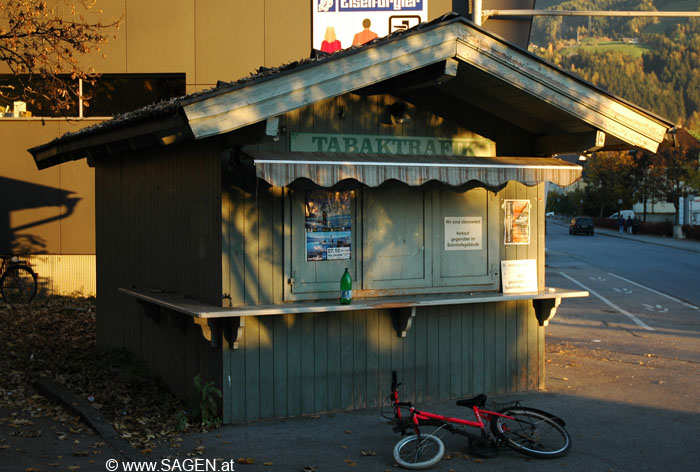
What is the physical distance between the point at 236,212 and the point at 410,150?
2150 mm

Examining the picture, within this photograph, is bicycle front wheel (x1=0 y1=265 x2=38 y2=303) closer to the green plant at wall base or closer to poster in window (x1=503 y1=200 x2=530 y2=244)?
the green plant at wall base

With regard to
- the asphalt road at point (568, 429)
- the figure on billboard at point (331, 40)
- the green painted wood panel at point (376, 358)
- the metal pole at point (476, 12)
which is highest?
the figure on billboard at point (331, 40)

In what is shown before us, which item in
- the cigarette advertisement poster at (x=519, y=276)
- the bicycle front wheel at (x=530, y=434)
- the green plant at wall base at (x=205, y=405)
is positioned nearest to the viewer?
the bicycle front wheel at (x=530, y=434)

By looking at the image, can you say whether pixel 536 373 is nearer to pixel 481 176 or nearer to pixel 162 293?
pixel 481 176

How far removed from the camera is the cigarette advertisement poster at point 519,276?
948 cm

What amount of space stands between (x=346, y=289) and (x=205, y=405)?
181 cm

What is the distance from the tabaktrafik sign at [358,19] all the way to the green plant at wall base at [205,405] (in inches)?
495

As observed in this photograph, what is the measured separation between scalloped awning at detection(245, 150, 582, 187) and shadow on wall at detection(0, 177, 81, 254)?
1234 centimetres

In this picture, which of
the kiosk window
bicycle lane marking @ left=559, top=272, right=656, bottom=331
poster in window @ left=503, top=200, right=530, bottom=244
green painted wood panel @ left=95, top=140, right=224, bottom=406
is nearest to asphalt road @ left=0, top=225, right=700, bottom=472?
A: green painted wood panel @ left=95, top=140, right=224, bottom=406

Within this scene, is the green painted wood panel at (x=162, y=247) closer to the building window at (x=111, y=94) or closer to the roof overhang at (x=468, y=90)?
the roof overhang at (x=468, y=90)

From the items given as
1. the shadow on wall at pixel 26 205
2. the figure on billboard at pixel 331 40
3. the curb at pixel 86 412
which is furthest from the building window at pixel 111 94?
the curb at pixel 86 412

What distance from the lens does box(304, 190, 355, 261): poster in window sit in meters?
8.48

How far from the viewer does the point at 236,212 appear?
808cm

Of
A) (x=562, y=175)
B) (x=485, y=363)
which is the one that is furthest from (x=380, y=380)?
(x=562, y=175)
